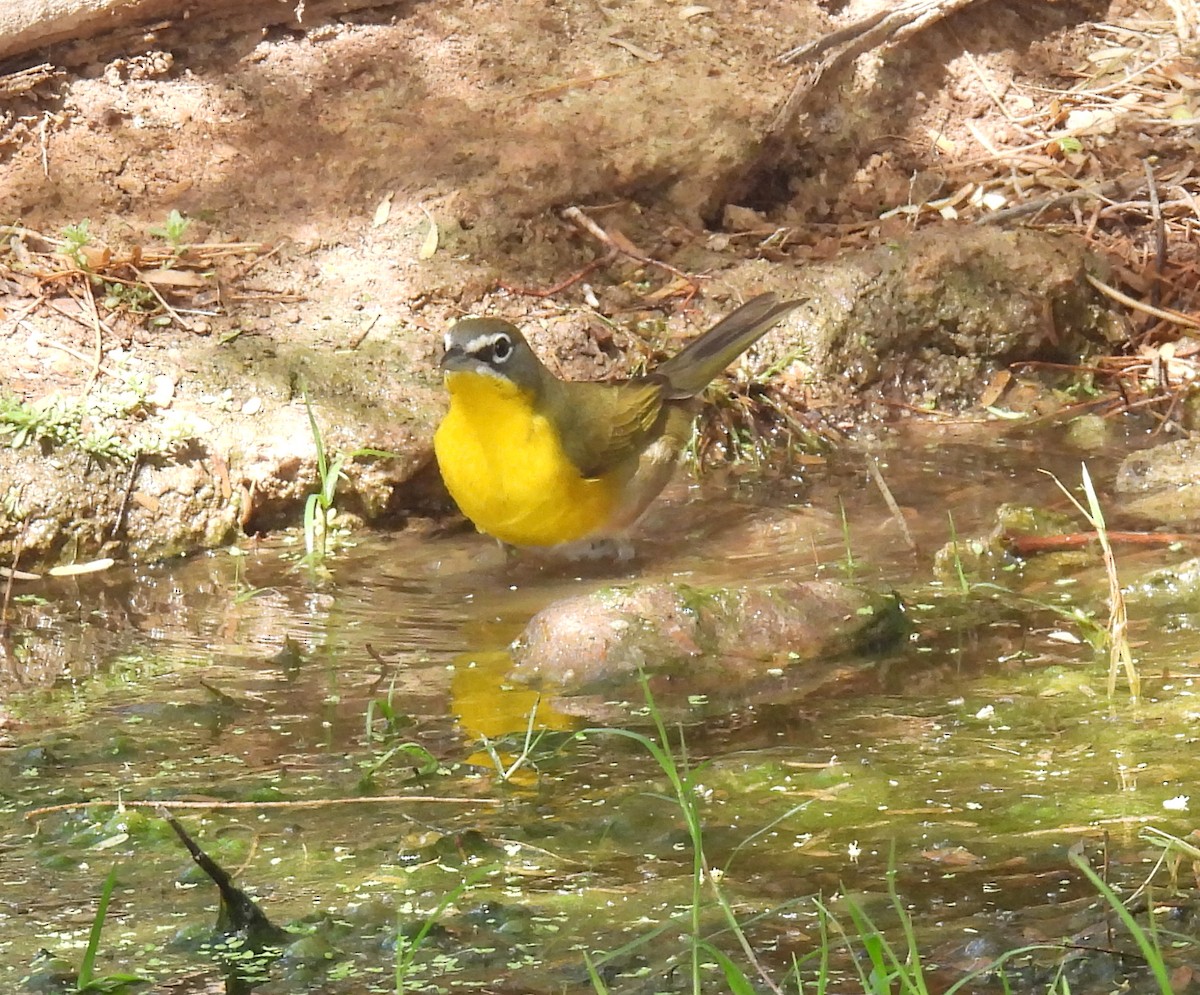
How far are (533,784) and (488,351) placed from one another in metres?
2.52

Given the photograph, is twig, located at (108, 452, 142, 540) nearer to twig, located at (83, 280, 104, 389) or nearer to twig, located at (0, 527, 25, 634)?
twig, located at (0, 527, 25, 634)

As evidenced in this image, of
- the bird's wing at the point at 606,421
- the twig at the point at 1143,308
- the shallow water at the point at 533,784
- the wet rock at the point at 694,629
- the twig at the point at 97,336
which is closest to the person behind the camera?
the shallow water at the point at 533,784

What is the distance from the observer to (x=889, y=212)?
27.9 ft

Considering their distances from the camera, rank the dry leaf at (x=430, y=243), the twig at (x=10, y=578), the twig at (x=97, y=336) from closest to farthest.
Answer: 1. the twig at (x=10, y=578)
2. the twig at (x=97, y=336)
3. the dry leaf at (x=430, y=243)

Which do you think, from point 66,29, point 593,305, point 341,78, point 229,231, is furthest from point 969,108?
point 66,29

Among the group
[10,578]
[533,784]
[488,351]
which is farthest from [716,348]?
[533,784]

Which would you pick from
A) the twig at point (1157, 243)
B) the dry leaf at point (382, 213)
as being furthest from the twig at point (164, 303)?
the twig at point (1157, 243)

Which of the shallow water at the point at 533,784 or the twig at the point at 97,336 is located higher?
the twig at the point at 97,336

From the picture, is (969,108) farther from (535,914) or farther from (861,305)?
(535,914)

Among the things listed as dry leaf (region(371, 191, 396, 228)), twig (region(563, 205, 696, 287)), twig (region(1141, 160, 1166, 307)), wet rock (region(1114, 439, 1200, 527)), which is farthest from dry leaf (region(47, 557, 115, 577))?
twig (region(1141, 160, 1166, 307))

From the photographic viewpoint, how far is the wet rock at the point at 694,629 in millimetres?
4496

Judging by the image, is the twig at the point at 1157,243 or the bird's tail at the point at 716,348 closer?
the bird's tail at the point at 716,348

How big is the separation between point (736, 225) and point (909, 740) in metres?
4.99

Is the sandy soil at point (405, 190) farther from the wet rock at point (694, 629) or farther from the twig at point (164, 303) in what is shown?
the wet rock at point (694, 629)
